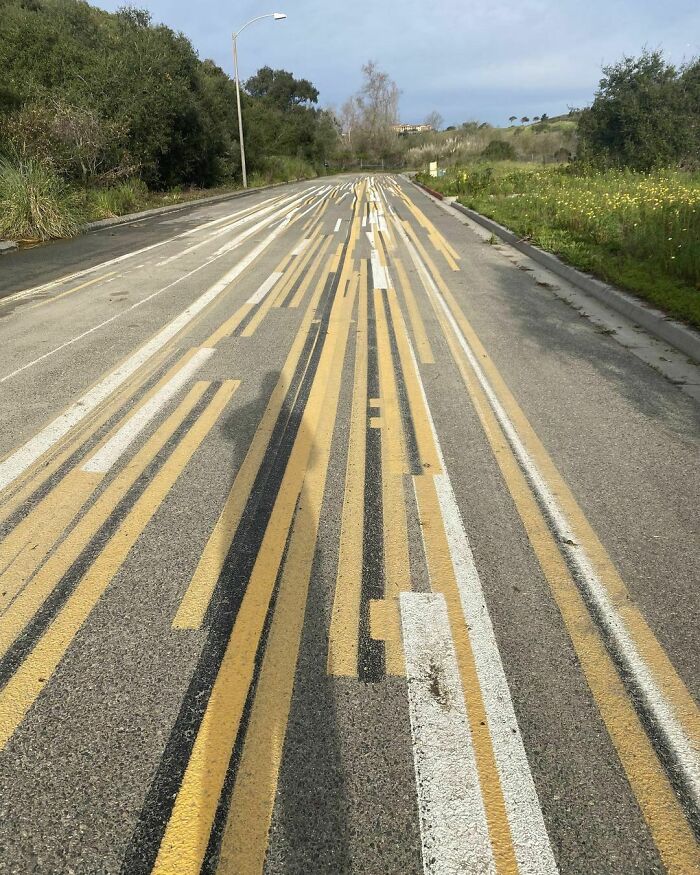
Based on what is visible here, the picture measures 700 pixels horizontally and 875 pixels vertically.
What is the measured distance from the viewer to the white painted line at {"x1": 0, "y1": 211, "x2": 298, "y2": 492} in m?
3.74

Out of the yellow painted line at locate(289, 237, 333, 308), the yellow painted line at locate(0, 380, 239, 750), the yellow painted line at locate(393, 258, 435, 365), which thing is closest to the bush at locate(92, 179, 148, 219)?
the yellow painted line at locate(289, 237, 333, 308)

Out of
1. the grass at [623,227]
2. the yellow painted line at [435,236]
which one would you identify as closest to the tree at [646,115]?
the grass at [623,227]

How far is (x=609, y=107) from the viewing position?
30.7 metres

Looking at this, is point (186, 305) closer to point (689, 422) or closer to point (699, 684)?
point (689, 422)

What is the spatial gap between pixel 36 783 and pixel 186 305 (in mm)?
6823

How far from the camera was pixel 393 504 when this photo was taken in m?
3.33

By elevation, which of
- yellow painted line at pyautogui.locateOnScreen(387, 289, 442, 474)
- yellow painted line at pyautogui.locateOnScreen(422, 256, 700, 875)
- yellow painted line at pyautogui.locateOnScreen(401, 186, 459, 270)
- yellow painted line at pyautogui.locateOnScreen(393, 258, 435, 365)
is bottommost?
yellow painted line at pyautogui.locateOnScreen(422, 256, 700, 875)

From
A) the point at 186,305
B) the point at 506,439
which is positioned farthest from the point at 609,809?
the point at 186,305

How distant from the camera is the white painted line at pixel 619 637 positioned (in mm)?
1938

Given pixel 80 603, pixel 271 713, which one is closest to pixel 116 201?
pixel 80 603

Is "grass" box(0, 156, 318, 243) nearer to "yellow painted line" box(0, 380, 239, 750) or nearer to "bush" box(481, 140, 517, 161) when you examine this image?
"yellow painted line" box(0, 380, 239, 750)

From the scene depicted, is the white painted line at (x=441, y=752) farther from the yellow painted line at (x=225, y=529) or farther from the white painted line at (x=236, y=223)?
the white painted line at (x=236, y=223)

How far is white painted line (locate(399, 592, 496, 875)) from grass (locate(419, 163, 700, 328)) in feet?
19.2

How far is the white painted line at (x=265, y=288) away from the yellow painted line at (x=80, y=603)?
14.9 ft
